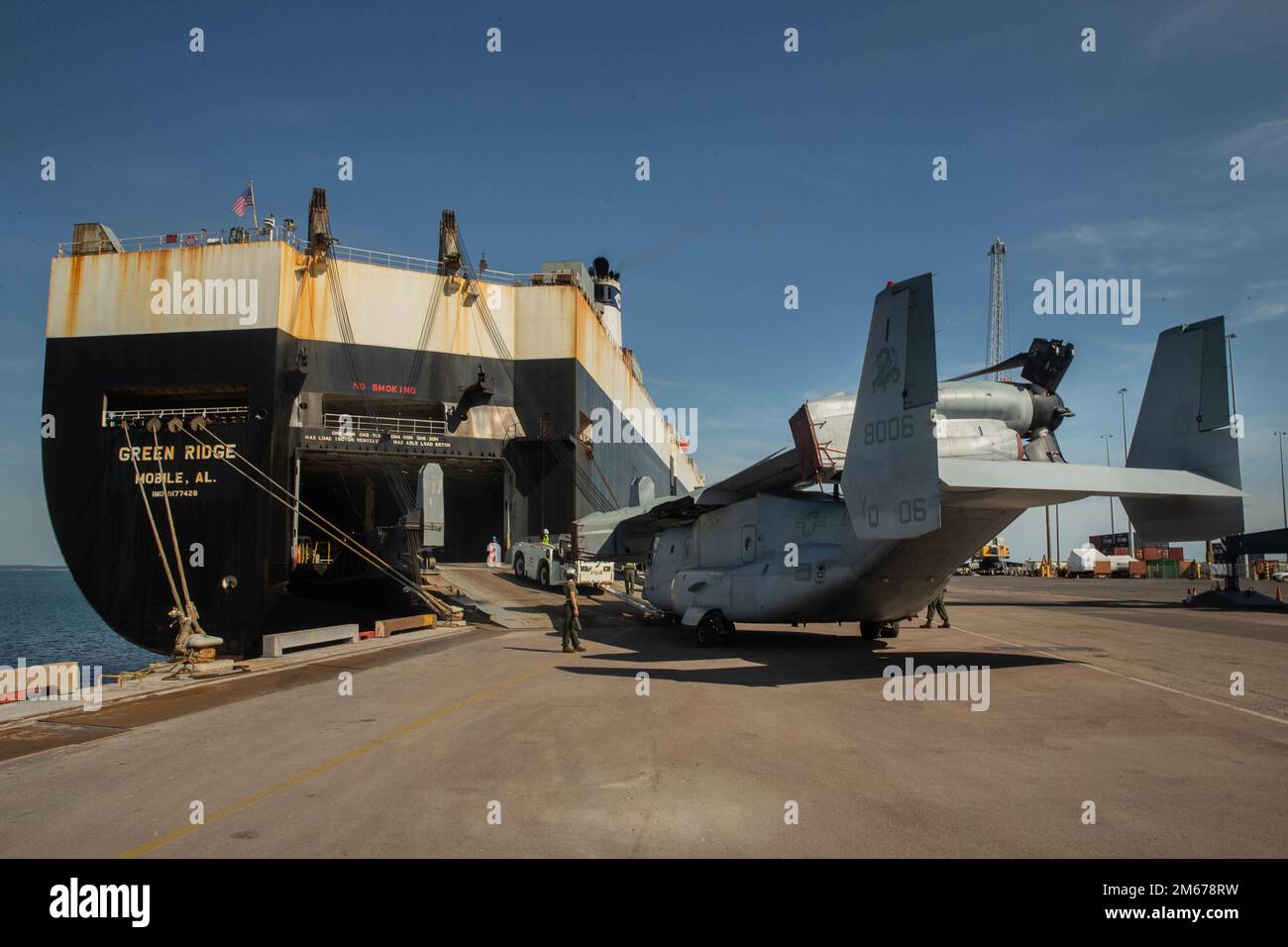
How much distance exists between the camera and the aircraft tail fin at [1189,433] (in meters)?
14.0

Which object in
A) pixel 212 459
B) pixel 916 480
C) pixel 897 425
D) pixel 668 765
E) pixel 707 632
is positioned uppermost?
pixel 212 459

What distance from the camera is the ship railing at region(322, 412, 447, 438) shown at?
30875 mm

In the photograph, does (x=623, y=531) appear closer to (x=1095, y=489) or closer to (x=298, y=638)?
(x=298, y=638)

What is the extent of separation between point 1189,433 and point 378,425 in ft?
92.4

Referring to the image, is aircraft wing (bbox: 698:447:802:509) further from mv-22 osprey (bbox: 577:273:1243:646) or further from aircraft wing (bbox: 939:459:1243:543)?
aircraft wing (bbox: 939:459:1243:543)

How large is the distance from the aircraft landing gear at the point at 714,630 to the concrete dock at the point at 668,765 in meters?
3.13

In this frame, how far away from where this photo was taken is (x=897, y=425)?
11.7 meters

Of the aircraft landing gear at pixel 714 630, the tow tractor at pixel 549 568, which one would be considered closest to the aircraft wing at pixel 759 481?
the aircraft landing gear at pixel 714 630

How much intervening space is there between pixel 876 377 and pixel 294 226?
27346 mm

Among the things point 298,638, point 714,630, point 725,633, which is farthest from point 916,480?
point 298,638

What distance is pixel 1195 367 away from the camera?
14.5m

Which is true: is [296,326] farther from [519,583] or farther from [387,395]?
[519,583]

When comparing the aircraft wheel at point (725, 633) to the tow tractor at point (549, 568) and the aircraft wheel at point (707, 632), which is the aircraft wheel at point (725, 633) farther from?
the tow tractor at point (549, 568)

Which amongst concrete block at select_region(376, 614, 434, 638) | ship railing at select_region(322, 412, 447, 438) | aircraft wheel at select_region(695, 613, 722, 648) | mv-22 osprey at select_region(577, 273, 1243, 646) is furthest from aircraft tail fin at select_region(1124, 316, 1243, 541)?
ship railing at select_region(322, 412, 447, 438)
